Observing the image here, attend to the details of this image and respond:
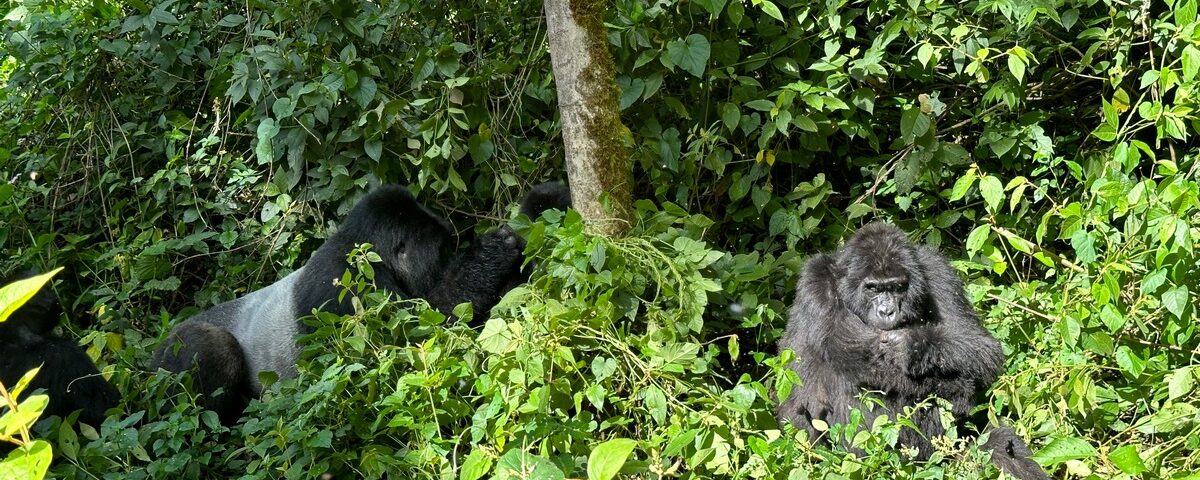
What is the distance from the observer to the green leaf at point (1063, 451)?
2.45 metres

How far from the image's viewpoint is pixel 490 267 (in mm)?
4551

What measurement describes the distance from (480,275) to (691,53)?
1342mm

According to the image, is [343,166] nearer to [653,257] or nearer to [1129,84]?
[653,257]

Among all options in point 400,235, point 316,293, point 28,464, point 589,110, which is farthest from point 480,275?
point 28,464

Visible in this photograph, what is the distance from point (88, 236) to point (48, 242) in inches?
7.8

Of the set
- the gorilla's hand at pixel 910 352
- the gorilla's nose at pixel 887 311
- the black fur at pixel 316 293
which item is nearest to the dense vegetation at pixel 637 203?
the black fur at pixel 316 293

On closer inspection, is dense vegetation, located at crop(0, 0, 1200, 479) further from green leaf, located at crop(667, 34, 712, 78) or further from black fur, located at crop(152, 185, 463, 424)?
black fur, located at crop(152, 185, 463, 424)

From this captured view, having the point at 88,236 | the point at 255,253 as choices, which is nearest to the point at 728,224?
the point at 255,253

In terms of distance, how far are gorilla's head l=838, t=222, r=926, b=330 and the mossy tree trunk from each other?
846 mm

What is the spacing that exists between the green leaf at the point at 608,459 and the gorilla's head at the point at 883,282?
2257 millimetres

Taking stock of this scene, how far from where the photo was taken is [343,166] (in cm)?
512

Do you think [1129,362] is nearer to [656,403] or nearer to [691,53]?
[656,403]

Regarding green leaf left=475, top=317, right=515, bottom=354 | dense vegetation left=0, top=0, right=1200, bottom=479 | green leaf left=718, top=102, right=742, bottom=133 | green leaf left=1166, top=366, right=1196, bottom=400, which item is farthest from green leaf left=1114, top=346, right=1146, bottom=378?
green leaf left=475, top=317, right=515, bottom=354

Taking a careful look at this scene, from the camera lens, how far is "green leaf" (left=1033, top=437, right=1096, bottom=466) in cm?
245
